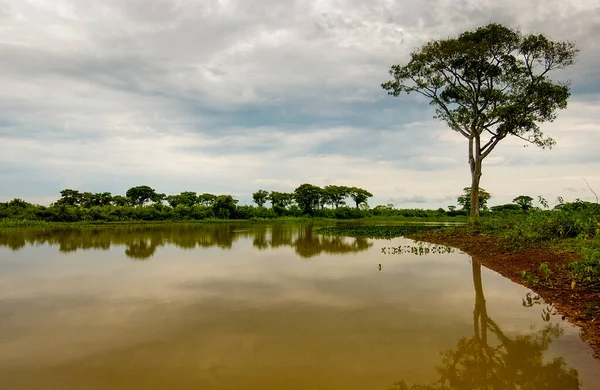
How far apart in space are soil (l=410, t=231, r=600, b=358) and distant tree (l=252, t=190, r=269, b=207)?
68633 mm

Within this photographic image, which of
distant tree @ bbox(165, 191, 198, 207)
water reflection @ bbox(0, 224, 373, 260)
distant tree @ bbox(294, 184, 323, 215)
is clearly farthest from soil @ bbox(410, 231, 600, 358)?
distant tree @ bbox(165, 191, 198, 207)

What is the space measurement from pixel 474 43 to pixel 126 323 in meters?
25.7

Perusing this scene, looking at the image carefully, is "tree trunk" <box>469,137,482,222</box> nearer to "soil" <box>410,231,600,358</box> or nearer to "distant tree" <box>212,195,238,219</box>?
"soil" <box>410,231,600,358</box>

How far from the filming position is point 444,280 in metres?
11.1

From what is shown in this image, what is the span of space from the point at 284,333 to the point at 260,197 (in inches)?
3187

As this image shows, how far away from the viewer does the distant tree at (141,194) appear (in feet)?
266

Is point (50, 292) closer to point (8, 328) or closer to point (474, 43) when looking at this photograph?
point (8, 328)

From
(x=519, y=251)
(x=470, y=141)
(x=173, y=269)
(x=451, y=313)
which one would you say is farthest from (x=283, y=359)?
(x=470, y=141)

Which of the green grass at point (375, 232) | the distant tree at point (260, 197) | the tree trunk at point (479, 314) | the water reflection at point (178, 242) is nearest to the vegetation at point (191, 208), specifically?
the distant tree at point (260, 197)

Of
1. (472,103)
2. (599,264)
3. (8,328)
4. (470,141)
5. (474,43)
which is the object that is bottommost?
(8,328)

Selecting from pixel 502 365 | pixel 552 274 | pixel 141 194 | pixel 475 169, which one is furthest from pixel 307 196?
pixel 502 365

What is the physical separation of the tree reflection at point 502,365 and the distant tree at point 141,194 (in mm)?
83324

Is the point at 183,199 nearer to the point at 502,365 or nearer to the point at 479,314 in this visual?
the point at 479,314

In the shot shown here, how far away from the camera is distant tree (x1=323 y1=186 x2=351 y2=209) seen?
297 ft
